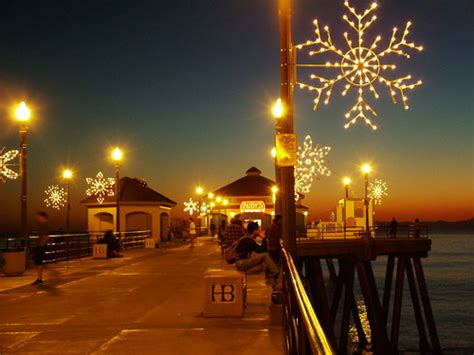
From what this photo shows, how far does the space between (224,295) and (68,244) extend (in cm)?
1855

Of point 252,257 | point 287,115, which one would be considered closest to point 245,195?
point 252,257

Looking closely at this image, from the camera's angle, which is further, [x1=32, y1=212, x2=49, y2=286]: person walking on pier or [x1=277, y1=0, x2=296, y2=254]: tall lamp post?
[x1=32, y1=212, x2=49, y2=286]: person walking on pier

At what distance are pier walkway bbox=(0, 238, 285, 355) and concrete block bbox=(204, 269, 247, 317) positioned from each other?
19 centimetres

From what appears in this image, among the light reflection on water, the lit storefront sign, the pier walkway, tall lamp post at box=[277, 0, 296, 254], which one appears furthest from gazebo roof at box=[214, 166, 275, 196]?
tall lamp post at box=[277, 0, 296, 254]

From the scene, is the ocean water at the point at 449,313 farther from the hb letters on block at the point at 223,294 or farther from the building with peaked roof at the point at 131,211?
the building with peaked roof at the point at 131,211

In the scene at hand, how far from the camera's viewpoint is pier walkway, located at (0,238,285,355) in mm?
9094

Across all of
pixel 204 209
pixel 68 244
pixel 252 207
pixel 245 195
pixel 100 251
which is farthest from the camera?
pixel 204 209

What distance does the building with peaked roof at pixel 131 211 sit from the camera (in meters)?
55.6

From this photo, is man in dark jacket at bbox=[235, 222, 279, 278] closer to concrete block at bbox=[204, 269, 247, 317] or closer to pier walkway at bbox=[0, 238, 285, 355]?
pier walkway at bbox=[0, 238, 285, 355]

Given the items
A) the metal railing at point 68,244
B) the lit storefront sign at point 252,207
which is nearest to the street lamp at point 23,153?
the metal railing at point 68,244

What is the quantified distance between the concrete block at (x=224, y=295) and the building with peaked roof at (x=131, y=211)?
144 ft

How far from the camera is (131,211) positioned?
55.6 metres

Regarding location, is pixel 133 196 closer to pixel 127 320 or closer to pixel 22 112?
pixel 22 112

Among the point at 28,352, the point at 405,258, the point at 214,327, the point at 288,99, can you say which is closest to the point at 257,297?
the point at 214,327
